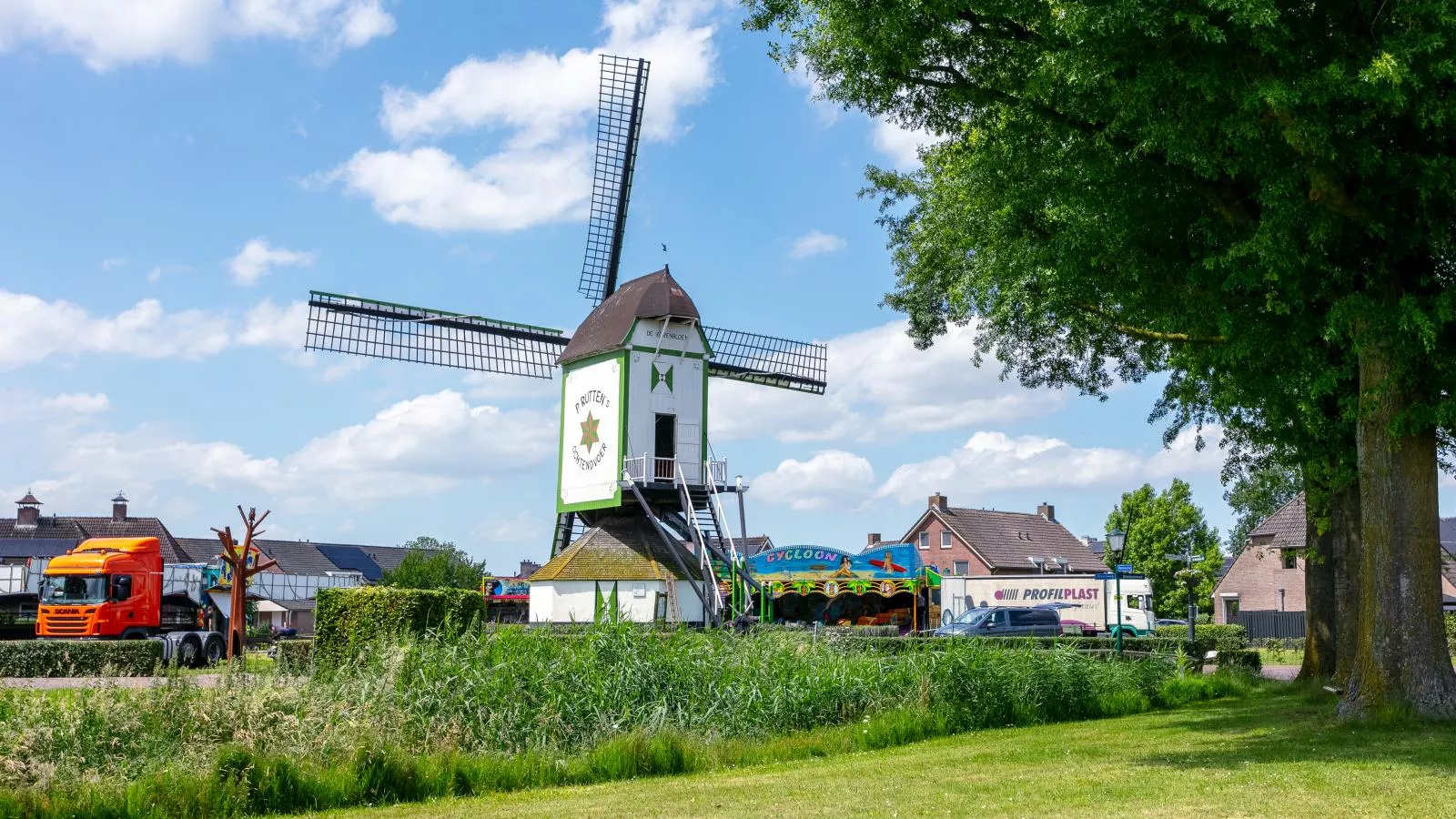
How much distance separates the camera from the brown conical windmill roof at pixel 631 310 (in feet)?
124

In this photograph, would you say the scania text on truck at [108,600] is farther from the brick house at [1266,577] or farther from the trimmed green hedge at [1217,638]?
the brick house at [1266,577]

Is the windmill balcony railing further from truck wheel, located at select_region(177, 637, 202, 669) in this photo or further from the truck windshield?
the truck windshield

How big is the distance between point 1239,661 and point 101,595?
94.6 ft

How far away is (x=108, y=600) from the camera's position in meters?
32.9

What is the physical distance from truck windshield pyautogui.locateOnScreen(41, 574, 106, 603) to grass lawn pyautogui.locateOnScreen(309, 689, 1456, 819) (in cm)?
2615

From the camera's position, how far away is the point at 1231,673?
77.0ft

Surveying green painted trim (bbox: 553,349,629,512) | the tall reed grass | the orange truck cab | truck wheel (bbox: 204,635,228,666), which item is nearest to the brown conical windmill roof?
green painted trim (bbox: 553,349,629,512)

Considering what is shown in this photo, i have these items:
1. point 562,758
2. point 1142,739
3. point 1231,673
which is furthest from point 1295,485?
point 562,758

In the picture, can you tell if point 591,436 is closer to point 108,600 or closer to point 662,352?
point 662,352

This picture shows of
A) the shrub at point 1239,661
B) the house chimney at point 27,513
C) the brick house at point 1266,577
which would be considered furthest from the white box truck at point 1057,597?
the house chimney at point 27,513

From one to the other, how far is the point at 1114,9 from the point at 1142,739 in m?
8.44

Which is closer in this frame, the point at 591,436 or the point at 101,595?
the point at 101,595

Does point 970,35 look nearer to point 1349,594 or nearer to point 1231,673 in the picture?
point 1349,594

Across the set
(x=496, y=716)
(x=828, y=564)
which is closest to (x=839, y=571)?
(x=828, y=564)
